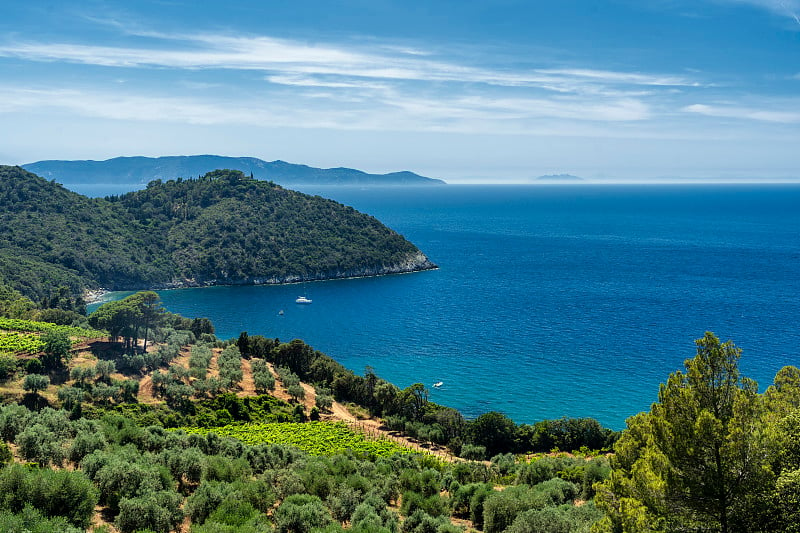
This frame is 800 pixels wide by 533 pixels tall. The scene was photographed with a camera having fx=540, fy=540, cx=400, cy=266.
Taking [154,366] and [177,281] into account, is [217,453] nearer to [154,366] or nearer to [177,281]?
[154,366]

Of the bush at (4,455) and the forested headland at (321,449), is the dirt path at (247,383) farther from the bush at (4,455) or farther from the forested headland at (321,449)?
the bush at (4,455)

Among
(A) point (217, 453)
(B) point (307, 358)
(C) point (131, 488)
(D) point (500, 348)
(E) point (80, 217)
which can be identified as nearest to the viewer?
(C) point (131, 488)

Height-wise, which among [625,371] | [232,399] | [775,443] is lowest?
[232,399]

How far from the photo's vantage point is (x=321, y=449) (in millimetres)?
38000

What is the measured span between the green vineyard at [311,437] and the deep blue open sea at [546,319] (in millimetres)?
14789

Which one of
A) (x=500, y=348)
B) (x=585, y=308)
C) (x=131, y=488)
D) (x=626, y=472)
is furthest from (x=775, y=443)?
(x=585, y=308)

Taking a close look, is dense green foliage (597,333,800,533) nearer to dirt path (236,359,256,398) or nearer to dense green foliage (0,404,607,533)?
dense green foliage (0,404,607,533)

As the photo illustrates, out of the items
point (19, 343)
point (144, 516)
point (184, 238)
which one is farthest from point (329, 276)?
point (144, 516)

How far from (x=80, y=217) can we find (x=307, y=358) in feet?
310

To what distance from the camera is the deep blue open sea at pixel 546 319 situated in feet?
199

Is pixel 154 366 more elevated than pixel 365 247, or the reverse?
pixel 365 247

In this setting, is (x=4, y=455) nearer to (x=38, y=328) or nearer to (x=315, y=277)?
(x=38, y=328)

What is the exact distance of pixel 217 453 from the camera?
30.0m

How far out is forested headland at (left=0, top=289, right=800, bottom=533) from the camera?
→ 43.3 ft
